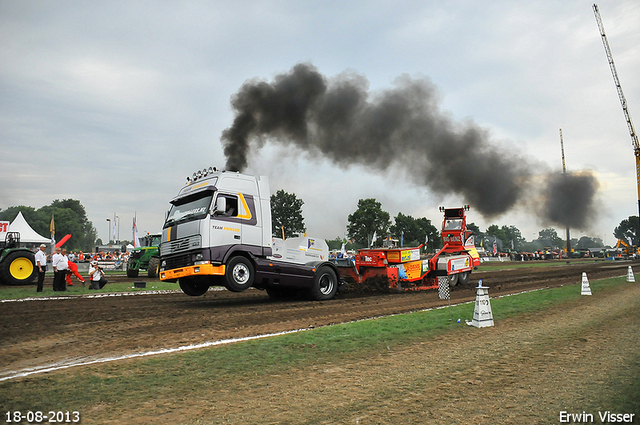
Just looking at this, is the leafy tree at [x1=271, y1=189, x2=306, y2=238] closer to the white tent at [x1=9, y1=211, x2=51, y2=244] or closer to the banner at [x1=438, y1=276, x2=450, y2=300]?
the white tent at [x1=9, y1=211, x2=51, y2=244]

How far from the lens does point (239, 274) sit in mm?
12117

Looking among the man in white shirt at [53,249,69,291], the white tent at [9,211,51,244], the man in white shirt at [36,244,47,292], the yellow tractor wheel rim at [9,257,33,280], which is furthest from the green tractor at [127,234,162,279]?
the white tent at [9,211,51,244]

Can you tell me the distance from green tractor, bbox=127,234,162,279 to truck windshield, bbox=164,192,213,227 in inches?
495

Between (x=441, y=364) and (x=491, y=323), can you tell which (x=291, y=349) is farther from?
(x=491, y=323)

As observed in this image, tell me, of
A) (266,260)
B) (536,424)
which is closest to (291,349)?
(536,424)

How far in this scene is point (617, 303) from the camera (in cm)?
1193

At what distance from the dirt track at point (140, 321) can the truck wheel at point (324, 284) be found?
1.47 ft

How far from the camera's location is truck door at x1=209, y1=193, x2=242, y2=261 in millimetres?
11625

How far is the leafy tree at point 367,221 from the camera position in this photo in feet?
209

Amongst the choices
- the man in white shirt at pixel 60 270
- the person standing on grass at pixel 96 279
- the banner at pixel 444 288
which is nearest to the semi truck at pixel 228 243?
the banner at pixel 444 288

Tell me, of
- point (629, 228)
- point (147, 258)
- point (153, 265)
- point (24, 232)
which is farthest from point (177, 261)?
point (629, 228)

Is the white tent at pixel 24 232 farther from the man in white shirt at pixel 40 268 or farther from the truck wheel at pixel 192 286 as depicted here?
the truck wheel at pixel 192 286

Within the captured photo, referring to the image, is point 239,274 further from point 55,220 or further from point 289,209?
point 55,220

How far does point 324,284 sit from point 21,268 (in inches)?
540
